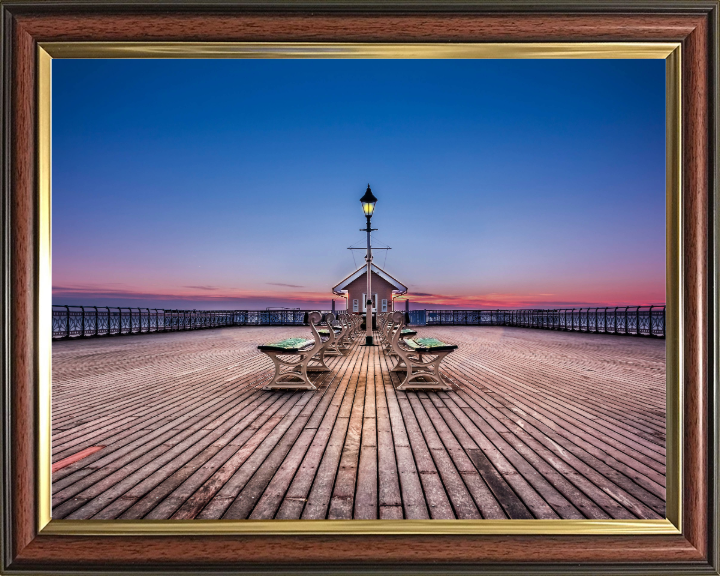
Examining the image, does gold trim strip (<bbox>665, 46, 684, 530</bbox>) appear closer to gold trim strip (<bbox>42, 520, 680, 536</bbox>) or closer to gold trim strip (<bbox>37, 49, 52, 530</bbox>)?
gold trim strip (<bbox>42, 520, 680, 536</bbox>)

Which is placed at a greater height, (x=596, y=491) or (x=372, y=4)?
(x=372, y=4)

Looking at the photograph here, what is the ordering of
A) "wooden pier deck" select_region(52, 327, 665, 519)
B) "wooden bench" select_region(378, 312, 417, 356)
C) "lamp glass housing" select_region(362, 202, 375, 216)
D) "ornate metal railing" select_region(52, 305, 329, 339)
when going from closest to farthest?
"wooden pier deck" select_region(52, 327, 665, 519) → "wooden bench" select_region(378, 312, 417, 356) → "lamp glass housing" select_region(362, 202, 375, 216) → "ornate metal railing" select_region(52, 305, 329, 339)

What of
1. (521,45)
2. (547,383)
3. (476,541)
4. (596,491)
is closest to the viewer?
(476,541)

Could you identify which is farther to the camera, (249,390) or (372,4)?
(249,390)

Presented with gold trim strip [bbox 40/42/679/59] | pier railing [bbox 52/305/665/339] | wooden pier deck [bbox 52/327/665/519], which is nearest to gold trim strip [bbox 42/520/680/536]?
wooden pier deck [bbox 52/327/665/519]

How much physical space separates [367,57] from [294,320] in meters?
21.7

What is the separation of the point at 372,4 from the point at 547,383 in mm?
5184

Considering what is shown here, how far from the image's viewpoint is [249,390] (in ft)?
15.1

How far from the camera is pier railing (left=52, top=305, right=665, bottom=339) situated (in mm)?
12328

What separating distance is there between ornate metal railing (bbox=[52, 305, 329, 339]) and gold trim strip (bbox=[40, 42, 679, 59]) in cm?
546

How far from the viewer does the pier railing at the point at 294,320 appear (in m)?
12.3

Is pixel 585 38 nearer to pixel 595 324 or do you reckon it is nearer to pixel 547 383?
pixel 547 383

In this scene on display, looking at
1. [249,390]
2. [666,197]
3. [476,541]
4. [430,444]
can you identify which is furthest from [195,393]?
[666,197]

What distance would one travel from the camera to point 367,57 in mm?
1394
